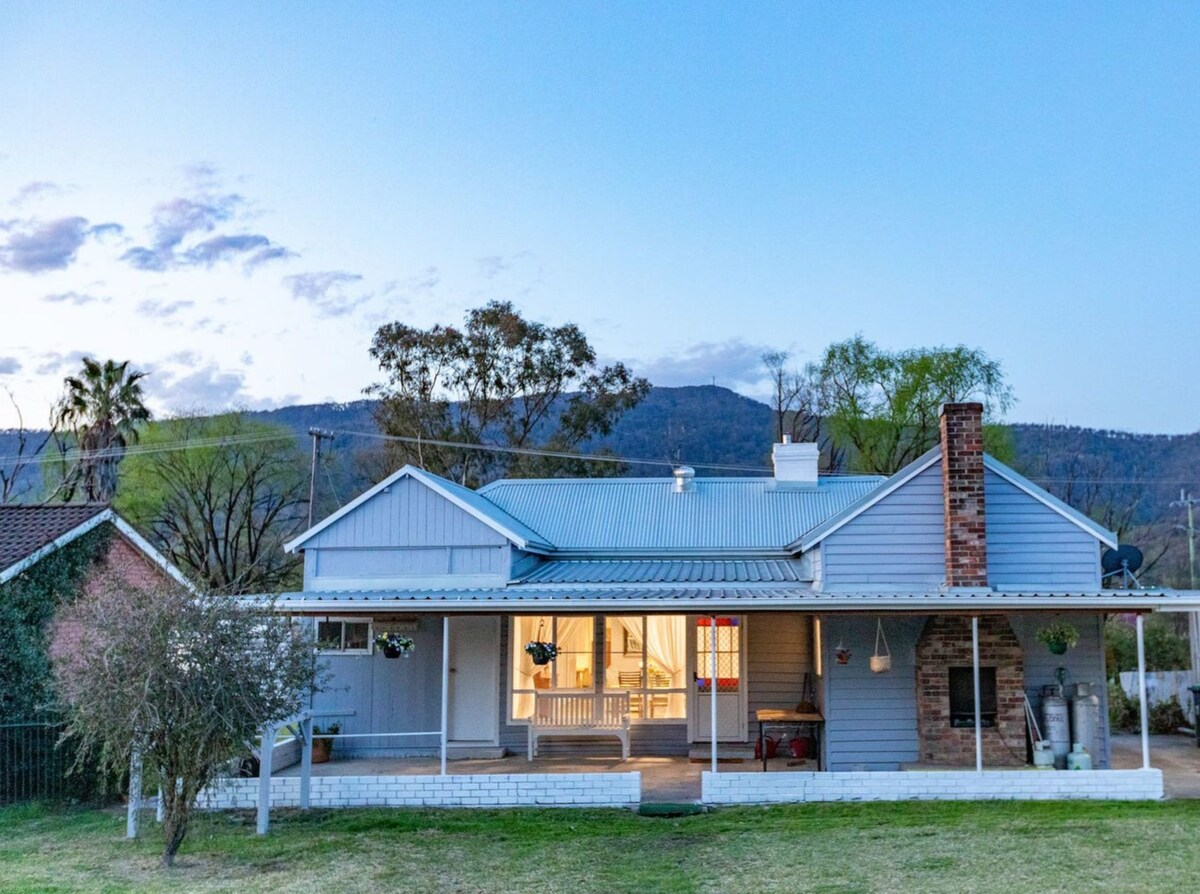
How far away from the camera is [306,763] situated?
12.6 metres

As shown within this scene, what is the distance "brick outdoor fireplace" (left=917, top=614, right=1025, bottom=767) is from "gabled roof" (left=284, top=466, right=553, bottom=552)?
245 inches

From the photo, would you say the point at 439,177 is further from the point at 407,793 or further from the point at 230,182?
the point at 407,793

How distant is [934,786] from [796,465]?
862 centimetres

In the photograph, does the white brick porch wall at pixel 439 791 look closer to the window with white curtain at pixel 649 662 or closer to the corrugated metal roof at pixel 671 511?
the window with white curtain at pixel 649 662

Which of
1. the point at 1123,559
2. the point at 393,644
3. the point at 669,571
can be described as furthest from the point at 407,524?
the point at 1123,559

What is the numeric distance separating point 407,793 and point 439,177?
11.5 m

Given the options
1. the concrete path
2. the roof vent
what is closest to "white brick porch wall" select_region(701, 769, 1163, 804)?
the concrete path

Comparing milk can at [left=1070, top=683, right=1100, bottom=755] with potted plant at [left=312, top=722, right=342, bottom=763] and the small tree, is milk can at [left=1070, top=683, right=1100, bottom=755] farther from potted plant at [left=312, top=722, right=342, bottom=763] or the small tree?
potted plant at [left=312, top=722, right=342, bottom=763]

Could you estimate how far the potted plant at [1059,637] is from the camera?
13477 millimetres

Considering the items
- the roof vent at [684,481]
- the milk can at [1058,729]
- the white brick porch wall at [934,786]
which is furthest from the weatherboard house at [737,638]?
the roof vent at [684,481]

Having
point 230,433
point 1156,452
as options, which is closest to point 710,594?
point 230,433

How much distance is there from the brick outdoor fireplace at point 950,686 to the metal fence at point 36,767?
427 inches

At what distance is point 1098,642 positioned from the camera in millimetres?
14391

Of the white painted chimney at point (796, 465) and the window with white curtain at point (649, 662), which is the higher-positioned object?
the white painted chimney at point (796, 465)
